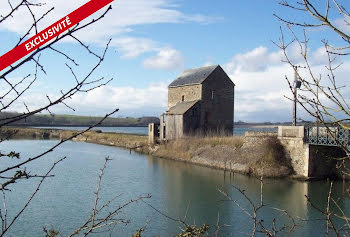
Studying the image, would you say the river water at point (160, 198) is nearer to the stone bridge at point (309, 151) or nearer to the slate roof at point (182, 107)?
the stone bridge at point (309, 151)

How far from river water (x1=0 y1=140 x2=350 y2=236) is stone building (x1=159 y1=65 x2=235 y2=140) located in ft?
29.1

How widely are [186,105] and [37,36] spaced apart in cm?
3408

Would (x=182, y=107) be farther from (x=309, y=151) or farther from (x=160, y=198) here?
(x=160, y=198)

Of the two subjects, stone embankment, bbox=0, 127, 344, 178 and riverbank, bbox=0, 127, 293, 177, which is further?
riverbank, bbox=0, 127, 293, 177

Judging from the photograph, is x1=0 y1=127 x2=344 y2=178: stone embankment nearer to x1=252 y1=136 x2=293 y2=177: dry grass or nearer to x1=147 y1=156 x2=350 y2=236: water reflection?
x1=252 y1=136 x2=293 y2=177: dry grass

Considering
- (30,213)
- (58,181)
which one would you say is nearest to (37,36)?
(30,213)

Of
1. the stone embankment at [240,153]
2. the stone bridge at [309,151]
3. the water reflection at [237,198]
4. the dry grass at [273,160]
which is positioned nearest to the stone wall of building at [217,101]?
the stone embankment at [240,153]

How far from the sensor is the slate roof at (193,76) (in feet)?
118

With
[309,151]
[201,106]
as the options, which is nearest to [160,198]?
[309,151]

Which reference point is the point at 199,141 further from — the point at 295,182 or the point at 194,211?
the point at 194,211

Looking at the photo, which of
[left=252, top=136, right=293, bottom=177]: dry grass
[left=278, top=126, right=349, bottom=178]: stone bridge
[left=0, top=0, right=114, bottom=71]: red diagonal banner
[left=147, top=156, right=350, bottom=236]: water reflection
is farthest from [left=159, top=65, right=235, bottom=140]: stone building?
[left=0, top=0, right=114, bottom=71]: red diagonal banner

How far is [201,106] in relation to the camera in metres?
35.4

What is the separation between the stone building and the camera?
34.8 metres

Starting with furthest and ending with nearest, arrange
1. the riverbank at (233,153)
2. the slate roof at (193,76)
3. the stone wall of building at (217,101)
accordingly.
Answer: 1. the slate roof at (193,76)
2. the stone wall of building at (217,101)
3. the riverbank at (233,153)
